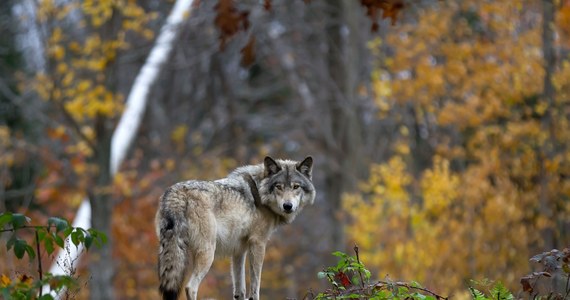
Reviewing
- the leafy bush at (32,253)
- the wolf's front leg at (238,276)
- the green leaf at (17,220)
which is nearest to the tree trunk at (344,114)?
the wolf's front leg at (238,276)

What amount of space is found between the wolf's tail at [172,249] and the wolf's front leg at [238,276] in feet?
3.20

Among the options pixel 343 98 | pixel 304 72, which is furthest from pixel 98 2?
pixel 304 72

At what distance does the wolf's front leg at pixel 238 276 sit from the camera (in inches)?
345

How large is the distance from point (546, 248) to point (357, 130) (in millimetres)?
9851

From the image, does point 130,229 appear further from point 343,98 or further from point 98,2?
point 98,2

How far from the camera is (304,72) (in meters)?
33.2

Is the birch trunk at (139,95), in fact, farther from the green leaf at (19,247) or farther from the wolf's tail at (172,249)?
the green leaf at (19,247)

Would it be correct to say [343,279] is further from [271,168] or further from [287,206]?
[271,168]

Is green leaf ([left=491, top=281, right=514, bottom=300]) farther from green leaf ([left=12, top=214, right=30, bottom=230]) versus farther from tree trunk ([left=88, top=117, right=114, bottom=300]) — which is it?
tree trunk ([left=88, top=117, right=114, bottom=300])

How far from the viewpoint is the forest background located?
1747 centimetres

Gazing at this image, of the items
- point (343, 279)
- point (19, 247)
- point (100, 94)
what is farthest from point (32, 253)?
point (100, 94)

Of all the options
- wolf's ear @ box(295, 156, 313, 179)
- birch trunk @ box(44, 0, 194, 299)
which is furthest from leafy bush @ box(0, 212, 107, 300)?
birch trunk @ box(44, 0, 194, 299)

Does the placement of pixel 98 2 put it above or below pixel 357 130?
below

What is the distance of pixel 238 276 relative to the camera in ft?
29.1
